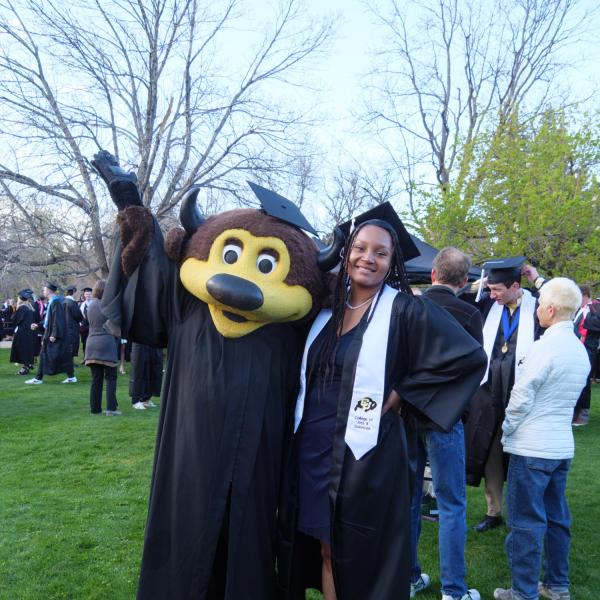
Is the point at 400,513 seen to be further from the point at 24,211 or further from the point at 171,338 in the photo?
the point at 24,211

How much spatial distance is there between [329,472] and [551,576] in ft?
Answer: 5.91

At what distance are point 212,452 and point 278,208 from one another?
1.18 meters

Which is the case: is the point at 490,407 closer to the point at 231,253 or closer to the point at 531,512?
the point at 531,512

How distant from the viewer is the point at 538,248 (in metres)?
11.6

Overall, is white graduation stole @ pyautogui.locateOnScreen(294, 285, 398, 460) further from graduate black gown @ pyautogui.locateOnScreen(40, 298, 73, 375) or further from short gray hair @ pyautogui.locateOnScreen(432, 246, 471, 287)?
graduate black gown @ pyautogui.locateOnScreen(40, 298, 73, 375)

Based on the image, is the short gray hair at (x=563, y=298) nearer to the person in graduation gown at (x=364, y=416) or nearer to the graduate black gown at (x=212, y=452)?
the person in graduation gown at (x=364, y=416)

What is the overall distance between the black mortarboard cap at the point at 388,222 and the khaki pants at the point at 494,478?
2.23 meters

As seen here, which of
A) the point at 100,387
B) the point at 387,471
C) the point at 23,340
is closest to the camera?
the point at 387,471

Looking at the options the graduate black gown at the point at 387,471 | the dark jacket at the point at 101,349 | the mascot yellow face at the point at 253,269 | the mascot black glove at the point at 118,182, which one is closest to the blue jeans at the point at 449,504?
the graduate black gown at the point at 387,471

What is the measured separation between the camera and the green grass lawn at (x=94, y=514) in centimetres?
365

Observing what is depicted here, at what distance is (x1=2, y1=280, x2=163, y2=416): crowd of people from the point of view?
8.53 meters

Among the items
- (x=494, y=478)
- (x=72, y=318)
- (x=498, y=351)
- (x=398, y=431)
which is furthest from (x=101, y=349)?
(x=398, y=431)

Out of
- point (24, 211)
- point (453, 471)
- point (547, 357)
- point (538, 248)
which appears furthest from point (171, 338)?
point (24, 211)

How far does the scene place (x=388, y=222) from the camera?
9.64ft
